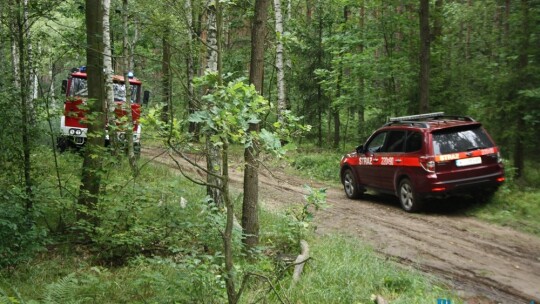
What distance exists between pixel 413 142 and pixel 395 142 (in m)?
0.79

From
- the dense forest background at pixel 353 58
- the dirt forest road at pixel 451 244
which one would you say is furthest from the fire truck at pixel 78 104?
the dirt forest road at pixel 451 244

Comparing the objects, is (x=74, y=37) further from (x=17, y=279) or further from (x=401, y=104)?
(x=401, y=104)

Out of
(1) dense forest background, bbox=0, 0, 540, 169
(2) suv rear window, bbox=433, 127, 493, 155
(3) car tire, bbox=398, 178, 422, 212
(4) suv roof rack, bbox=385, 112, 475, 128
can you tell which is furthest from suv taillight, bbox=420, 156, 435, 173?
(1) dense forest background, bbox=0, 0, 540, 169

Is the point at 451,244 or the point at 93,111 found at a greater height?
the point at 93,111

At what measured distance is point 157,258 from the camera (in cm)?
493

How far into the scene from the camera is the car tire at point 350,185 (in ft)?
42.4

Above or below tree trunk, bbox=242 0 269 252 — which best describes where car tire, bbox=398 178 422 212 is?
below

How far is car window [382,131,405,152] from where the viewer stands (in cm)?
1118

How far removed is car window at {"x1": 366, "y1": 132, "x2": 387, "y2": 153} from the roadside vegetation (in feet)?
13.7

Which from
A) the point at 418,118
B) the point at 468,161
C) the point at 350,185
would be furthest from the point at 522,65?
the point at 350,185

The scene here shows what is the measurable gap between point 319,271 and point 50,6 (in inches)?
220

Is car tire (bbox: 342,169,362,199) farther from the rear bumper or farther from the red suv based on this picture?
the rear bumper

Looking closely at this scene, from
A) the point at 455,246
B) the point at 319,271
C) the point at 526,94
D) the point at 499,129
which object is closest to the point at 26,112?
the point at 319,271

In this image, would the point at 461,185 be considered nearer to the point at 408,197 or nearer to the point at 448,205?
the point at 408,197
